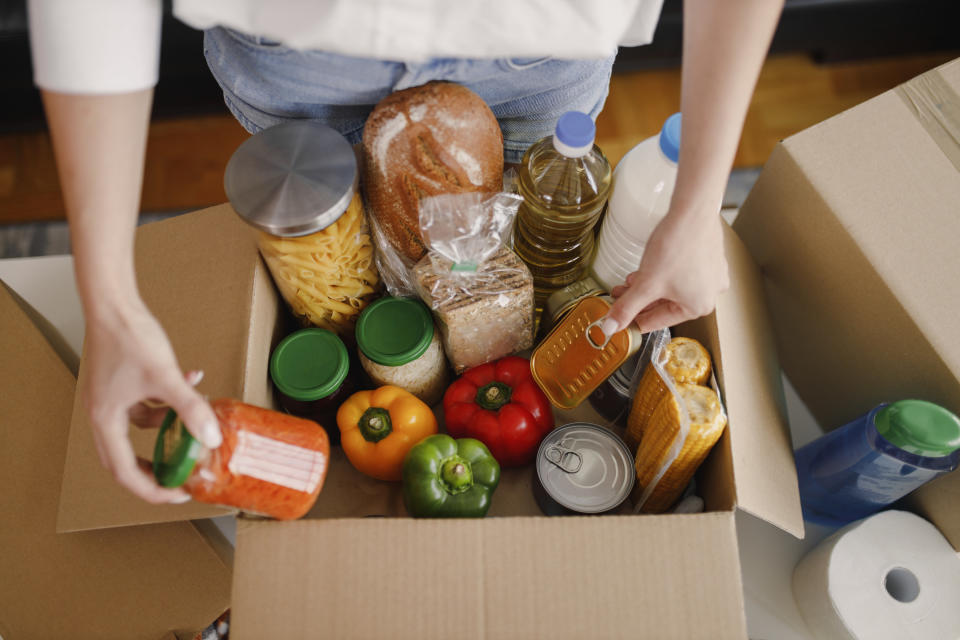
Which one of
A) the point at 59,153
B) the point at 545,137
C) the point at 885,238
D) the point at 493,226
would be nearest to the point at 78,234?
the point at 59,153

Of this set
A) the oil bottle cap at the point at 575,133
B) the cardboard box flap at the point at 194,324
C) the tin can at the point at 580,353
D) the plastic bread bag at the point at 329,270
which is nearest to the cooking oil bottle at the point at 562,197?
the oil bottle cap at the point at 575,133

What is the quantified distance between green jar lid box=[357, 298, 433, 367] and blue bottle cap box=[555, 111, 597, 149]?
28 cm

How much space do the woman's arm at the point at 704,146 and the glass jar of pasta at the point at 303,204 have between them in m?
0.34

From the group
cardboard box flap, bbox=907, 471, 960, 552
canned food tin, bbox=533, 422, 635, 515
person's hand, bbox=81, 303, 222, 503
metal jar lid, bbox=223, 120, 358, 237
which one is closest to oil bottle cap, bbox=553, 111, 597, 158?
metal jar lid, bbox=223, 120, 358, 237

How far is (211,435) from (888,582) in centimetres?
78

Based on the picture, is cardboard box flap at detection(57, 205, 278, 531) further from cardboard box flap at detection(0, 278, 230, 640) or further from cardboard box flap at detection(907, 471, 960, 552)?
cardboard box flap at detection(907, 471, 960, 552)

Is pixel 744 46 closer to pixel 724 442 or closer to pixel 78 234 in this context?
pixel 724 442

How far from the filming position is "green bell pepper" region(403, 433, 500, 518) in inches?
29.2

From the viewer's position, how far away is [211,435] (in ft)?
1.77

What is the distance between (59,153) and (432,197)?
1.23 feet

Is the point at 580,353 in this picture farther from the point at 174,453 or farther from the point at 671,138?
the point at 174,453

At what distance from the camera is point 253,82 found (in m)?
0.74

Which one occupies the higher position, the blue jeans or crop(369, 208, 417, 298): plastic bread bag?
the blue jeans

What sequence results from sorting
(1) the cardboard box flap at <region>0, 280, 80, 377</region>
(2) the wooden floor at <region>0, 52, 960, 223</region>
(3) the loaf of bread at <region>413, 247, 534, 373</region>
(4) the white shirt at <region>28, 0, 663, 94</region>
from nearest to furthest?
(4) the white shirt at <region>28, 0, 663, 94</region> → (3) the loaf of bread at <region>413, 247, 534, 373</region> → (1) the cardboard box flap at <region>0, 280, 80, 377</region> → (2) the wooden floor at <region>0, 52, 960, 223</region>
